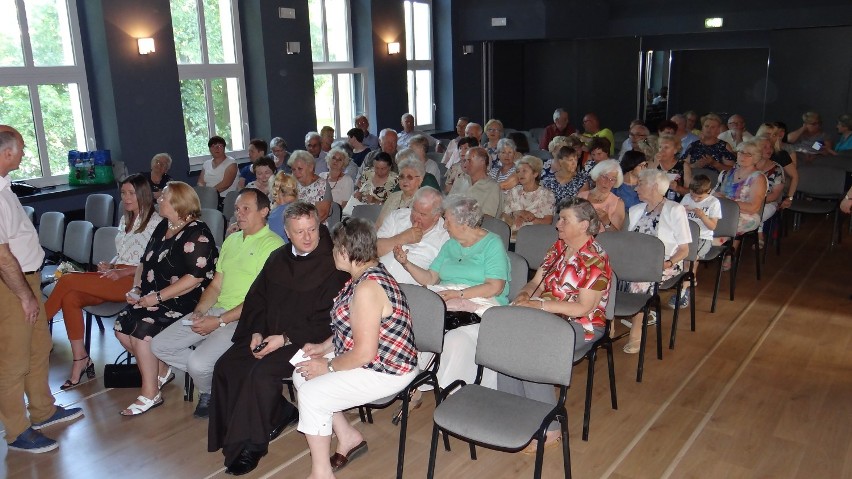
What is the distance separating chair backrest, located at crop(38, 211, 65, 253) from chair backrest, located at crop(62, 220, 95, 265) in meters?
0.15

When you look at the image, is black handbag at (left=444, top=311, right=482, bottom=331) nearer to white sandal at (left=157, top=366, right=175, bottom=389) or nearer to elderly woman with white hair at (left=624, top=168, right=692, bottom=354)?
elderly woman with white hair at (left=624, top=168, right=692, bottom=354)

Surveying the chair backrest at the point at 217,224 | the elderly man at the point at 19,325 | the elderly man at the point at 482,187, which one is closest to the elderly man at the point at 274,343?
the elderly man at the point at 19,325

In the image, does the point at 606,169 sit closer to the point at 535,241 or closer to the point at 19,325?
the point at 535,241

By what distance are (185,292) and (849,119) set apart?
8.85 m

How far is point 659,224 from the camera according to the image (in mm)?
4949

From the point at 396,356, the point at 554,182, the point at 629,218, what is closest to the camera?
the point at 396,356

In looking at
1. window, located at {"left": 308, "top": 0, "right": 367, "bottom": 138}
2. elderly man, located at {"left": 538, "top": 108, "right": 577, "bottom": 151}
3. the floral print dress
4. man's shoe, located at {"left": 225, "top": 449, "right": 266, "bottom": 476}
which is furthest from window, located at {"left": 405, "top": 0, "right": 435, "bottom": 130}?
man's shoe, located at {"left": 225, "top": 449, "right": 266, "bottom": 476}

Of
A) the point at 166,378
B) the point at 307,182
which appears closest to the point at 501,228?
the point at 307,182

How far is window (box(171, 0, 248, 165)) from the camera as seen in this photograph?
9.23 meters

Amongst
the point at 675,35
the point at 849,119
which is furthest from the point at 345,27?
the point at 849,119

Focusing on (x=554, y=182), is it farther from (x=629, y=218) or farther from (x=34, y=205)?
(x=34, y=205)

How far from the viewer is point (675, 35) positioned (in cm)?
1228

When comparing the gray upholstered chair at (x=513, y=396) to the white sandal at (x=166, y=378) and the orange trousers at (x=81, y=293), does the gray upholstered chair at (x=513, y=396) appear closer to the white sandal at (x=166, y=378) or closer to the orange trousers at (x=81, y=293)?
the white sandal at (x=166, y=378)

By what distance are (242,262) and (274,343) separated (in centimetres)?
74
